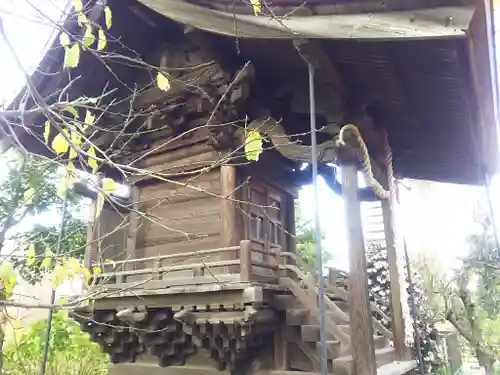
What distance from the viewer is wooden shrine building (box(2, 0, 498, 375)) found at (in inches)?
136

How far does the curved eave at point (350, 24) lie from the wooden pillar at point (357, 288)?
46.2 inches

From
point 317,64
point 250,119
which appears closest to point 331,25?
point 317,64

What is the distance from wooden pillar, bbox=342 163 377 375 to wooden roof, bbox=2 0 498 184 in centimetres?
99

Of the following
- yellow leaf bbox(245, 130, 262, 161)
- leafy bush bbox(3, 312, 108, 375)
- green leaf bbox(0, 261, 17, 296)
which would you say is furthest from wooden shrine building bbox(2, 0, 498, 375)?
leafy bush bbox(3, 312, 108, 375)

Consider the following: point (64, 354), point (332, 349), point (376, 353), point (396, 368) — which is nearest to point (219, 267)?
point (332, 349)

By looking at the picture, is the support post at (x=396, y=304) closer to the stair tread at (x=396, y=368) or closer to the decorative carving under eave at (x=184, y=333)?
the stair tread at (x=396, y=368)

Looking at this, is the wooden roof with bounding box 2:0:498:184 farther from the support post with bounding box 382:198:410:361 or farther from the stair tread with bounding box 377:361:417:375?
the stair tread with bounding box 377:361:417:375

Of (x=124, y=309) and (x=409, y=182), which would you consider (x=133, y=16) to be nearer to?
(x=124, y=309)

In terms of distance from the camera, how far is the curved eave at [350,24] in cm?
→ 296

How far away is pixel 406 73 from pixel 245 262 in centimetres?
223

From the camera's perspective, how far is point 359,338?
355 centimetres

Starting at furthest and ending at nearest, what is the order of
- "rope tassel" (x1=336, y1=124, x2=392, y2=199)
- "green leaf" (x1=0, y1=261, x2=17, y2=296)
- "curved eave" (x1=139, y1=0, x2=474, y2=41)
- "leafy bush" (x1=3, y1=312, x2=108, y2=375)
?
1. "leafy bush" (x1=3, y1=312, x2=108, y2=375)
2. "rope tassel" (x1=336, y1=124, x2=392, y2=199)
3. "curved eave" (x1=139, y1=0, x2=474, y2=41)
4. "green leaf" (x1=0, y1=261, x2=17, y2=296)

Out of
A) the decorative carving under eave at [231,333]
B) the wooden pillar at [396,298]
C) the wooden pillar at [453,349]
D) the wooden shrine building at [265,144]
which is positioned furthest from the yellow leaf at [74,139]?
the wooden pillar at [453,349]

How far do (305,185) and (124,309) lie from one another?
305cm
